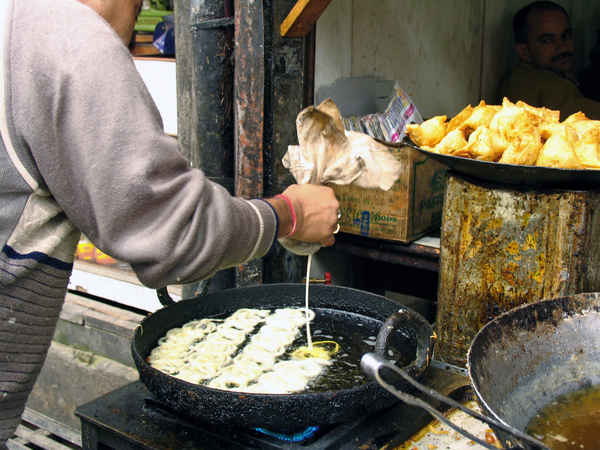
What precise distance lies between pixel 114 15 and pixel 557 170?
1.43m

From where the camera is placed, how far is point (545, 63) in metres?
5.19

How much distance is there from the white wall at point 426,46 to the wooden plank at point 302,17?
0.49m

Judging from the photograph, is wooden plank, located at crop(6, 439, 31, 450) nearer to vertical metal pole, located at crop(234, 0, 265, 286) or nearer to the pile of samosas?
vertical metal pole, located at crop(234, 0, 265, 286)

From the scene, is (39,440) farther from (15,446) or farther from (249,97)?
(249,97)

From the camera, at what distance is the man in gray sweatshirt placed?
130 centimetres

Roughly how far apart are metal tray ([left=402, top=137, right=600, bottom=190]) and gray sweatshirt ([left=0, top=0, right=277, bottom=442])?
0.85 m

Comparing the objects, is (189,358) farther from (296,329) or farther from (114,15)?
(114,15)

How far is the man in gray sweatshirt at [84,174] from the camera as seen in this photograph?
4.25 ft

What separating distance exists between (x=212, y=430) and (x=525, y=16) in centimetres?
491

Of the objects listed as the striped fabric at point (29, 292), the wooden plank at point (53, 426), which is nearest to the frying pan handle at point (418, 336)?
the striped fabric at point (29, 292)

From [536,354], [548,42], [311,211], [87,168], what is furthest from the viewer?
[548,42]

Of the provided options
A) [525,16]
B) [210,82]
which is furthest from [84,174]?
[525,16]

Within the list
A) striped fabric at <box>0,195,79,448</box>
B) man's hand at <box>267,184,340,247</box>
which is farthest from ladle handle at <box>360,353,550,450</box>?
striped fabric at <box>0,195,79,448</box>

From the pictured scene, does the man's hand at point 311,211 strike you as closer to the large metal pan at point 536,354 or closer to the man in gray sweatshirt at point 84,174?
the man in gray sweatshirt at point 84,174
